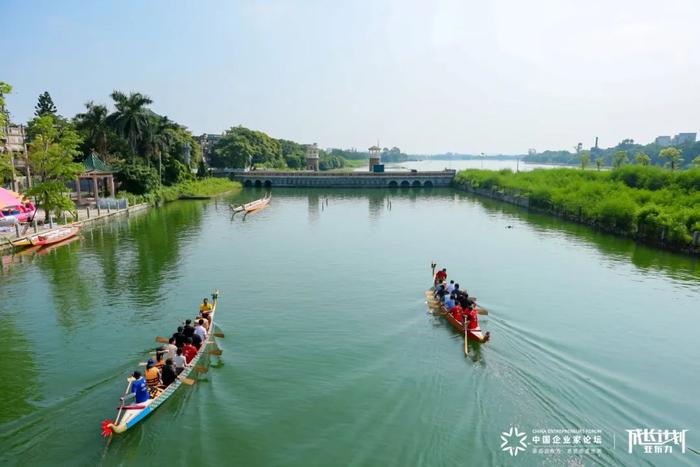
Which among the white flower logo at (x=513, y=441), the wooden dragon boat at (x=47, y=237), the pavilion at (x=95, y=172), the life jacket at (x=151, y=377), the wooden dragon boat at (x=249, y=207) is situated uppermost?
the pavilion at (x=95, y=172)

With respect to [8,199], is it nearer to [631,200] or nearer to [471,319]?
[471,319]

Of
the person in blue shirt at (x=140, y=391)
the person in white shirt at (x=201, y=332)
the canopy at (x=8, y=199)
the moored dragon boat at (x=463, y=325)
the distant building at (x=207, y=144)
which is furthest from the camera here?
the distant building at (x=207, y=144)

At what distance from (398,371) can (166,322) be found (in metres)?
12.6

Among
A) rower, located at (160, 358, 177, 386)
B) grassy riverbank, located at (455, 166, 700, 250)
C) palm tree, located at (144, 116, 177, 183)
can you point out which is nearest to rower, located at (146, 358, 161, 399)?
rower, located at (160, 358, 177, 386)

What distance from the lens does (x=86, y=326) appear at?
2294 centimetres

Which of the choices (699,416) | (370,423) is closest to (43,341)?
(370,423)

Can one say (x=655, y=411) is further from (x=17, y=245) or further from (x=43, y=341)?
(x=17, y=245)

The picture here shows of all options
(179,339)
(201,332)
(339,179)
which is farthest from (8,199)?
(339,179)

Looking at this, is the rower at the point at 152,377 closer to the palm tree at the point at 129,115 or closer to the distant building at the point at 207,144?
the palm tree at the point at 129,115

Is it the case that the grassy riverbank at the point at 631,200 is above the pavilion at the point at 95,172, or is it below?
below

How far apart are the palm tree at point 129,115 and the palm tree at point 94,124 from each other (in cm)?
281

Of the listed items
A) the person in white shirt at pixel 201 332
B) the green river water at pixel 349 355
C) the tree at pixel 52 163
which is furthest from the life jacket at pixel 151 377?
the tree at pixel 52 163

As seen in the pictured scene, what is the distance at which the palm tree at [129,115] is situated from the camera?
238 ft

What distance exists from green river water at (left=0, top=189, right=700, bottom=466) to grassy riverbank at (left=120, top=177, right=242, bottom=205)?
29.2 meters
